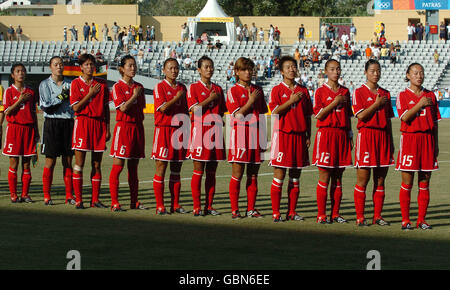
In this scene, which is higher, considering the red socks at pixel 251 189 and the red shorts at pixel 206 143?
the red shorts at pixel 206 143

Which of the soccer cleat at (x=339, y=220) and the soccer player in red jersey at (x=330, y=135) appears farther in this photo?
the soccer cleat at (x=339, y=220)

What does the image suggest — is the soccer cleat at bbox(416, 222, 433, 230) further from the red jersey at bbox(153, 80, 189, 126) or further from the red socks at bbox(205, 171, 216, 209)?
the red jersey at bbox(153, 80, 189, 126)

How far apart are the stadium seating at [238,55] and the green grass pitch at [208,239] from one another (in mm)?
35337

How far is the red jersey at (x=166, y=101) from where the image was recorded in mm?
11234

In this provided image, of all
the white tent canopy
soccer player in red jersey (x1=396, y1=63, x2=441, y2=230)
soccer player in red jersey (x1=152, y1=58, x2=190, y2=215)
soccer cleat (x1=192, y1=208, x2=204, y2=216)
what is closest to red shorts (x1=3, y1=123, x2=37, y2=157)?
soccer player in red jersey (x1=152, y1=58, x2=190, y2=215)

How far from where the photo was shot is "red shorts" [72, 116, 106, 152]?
38.2 ft

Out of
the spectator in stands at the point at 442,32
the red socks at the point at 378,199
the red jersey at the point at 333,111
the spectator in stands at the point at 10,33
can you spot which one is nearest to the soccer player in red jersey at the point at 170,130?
the red jersey at the point at 333,111

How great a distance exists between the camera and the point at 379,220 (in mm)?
10578

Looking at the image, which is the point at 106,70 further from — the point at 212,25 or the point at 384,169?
the point at 384,169

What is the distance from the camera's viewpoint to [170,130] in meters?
11.4

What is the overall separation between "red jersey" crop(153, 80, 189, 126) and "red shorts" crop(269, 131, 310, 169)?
1.45 m

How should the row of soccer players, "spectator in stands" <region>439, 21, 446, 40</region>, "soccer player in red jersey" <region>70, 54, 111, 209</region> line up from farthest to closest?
"spectator in stands" <region>439, 21, 446, 40</region> → "soccer player in red jersey" <region>70, 54, 111, 209</region> → the row of soccer players

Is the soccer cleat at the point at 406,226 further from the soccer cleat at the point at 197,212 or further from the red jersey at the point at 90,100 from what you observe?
the red jersey at the point at 90,100

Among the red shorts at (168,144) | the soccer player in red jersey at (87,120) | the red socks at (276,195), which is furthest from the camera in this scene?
the soccer player in red jersey at (87,120)
